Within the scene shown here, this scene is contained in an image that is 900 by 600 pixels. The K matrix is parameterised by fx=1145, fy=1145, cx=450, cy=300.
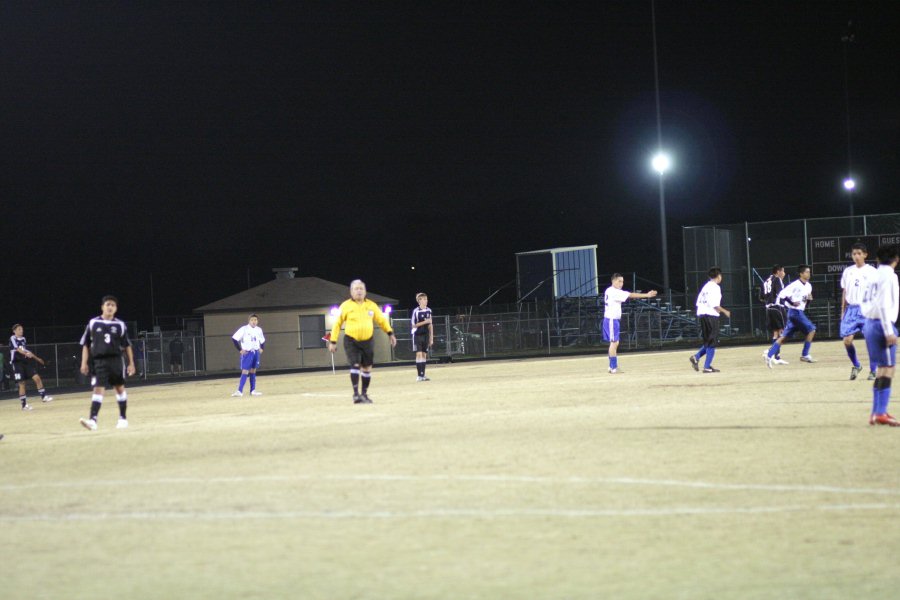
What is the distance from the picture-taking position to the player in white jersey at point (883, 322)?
12930 mm

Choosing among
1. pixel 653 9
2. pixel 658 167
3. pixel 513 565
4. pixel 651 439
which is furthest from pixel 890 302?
pixel 653 9

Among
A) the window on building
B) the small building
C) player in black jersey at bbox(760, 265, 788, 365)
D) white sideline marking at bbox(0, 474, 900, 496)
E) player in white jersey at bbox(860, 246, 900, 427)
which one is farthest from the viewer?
the window on building

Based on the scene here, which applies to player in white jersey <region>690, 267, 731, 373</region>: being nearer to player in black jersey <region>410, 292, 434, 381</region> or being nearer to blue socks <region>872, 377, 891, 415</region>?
player in black jersey <region>410, 292, 434, 381</region>

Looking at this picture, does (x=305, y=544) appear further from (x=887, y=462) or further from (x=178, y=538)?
(x=887, y=462)

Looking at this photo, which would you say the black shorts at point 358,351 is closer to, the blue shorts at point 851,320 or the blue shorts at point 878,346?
the blue shorts at point 851,320

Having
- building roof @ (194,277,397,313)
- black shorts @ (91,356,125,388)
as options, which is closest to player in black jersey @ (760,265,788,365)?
black shorts @ (91,356,125,388)

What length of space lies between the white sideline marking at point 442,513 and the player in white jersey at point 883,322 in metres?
5.18

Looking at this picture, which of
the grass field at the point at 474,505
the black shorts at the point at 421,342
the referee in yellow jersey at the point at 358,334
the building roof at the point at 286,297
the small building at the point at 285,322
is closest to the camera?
the grass field at the point at 474,505

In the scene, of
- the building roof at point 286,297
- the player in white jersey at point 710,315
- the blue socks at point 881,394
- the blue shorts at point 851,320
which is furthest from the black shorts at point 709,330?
the building roof at point 286,297

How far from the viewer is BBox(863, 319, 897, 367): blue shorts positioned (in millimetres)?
13188

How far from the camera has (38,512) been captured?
9.34 metres

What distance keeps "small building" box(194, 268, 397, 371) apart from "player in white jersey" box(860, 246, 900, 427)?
42.3 m

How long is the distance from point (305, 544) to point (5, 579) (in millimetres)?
1824

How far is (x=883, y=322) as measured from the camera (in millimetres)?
12953
